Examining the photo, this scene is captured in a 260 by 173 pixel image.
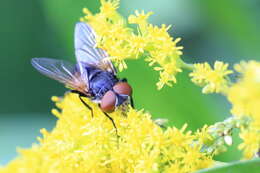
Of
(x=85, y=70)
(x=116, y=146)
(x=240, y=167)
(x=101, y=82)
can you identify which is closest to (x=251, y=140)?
(x=240, y=167)

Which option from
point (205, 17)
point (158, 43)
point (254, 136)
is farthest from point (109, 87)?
point (205, 17)

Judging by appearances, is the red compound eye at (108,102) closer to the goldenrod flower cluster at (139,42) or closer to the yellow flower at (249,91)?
the goldenrod flower cluster at (139,42)

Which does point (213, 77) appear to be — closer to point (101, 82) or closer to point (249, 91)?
point (249, 91)

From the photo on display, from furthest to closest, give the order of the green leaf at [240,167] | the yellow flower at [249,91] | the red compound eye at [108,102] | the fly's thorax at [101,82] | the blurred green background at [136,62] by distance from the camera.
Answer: the blurred green background at [136,62] → the fly's thorax at [101,82] → the red compound eye at [108,102] → the green leaf at [240,167] → the yellow flower at [249,91]

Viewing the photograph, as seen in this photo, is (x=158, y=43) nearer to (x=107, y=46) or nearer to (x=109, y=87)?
(x=107, y=46)

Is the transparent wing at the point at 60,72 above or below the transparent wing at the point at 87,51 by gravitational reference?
below

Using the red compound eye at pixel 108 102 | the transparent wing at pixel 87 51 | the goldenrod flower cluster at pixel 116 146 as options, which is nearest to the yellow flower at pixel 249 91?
the goldenrod flower cluster at pixel 116 146

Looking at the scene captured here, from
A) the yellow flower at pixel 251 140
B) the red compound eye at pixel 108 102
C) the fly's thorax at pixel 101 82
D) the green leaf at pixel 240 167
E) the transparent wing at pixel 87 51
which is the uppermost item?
the transparent wing at pixel 87 51
